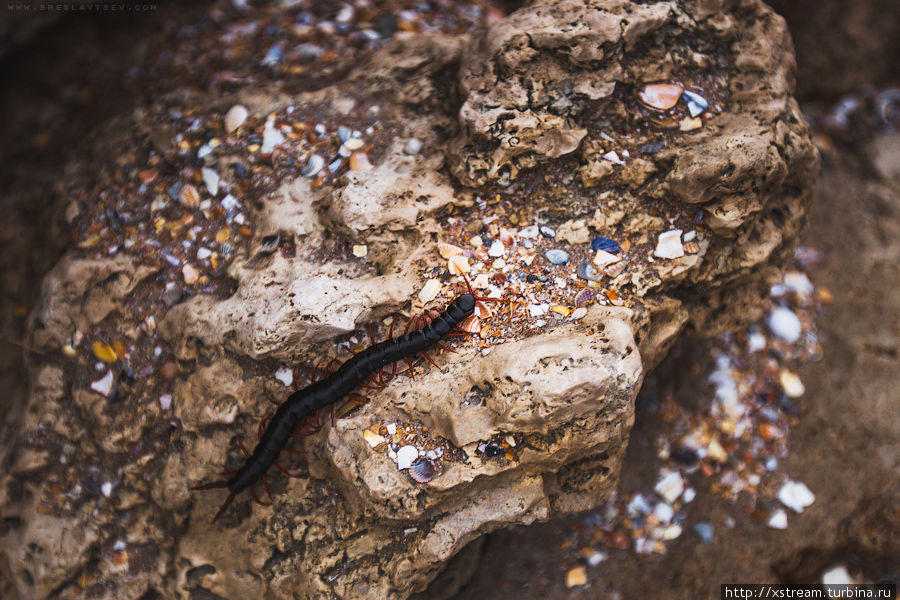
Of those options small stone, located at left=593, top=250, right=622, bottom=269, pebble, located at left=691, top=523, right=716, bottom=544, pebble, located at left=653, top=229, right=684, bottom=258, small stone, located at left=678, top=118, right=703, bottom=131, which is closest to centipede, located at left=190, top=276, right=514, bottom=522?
small stone, located at left=593, top=250, right=622, bottom=269

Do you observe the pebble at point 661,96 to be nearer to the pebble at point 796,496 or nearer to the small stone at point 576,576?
the pebble at point 796,496

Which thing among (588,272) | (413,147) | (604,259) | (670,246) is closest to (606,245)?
(604,259)

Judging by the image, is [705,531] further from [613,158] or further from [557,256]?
[613,158]

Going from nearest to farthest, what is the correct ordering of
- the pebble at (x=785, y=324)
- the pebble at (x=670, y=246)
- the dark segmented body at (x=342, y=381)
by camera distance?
the dark segmented body at (x=342, y=381) < the pebble at (x=670, y=246) < the pebble at (x=785, y=324)

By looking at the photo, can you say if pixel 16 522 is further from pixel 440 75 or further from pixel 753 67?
pixel 753 67

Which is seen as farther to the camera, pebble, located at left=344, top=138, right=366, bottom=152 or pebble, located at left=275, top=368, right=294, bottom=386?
pebble, located at left=344, top=138, right=366, bottom=152

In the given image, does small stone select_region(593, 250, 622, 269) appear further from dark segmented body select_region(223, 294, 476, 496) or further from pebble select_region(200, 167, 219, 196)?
pebble select_region(200, 167, 219, 196)

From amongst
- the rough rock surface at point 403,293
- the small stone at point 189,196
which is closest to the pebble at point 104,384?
the rough rock surface at point 403,293
